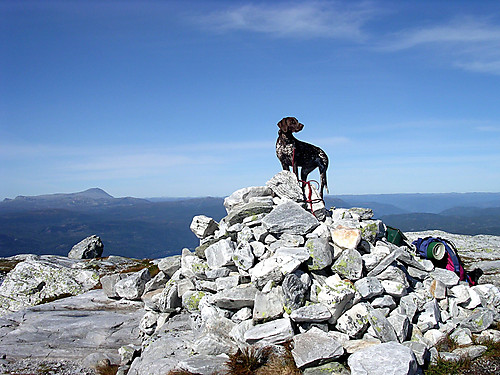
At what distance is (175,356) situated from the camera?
396 inches

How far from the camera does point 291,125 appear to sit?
519 inches

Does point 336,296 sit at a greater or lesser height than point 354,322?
greater

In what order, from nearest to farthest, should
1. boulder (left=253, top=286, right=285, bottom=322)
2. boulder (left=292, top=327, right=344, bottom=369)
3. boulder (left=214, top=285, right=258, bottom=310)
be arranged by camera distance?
boulder (left=292, top=327, right=344, bottom=369) → boulder (left=253, top=286, right=285, bottom=322) → boulder (left=214, top=285, right=258, bottom=310)

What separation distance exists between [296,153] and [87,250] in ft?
130

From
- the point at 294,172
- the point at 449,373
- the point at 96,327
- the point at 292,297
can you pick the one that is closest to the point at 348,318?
the point at 292,297

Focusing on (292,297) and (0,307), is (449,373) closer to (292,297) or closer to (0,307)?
(292,297)

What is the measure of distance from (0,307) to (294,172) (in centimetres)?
2161

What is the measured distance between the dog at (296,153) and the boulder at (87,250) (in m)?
38.7

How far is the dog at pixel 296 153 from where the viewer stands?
1321cm

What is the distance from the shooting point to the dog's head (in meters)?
13.1

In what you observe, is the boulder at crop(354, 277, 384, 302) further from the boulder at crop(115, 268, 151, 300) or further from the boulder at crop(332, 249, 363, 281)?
the boulder at crop(115, 268, 151, 300)

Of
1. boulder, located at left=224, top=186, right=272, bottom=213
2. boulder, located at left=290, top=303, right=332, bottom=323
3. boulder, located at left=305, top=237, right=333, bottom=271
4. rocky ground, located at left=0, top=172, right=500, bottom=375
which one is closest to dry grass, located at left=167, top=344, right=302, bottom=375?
rocky ground, located at left=0, top=172, right=500, bottom=375

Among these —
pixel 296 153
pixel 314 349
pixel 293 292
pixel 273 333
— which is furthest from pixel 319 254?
pixel 296 153

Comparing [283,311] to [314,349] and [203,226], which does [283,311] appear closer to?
[314,349]
